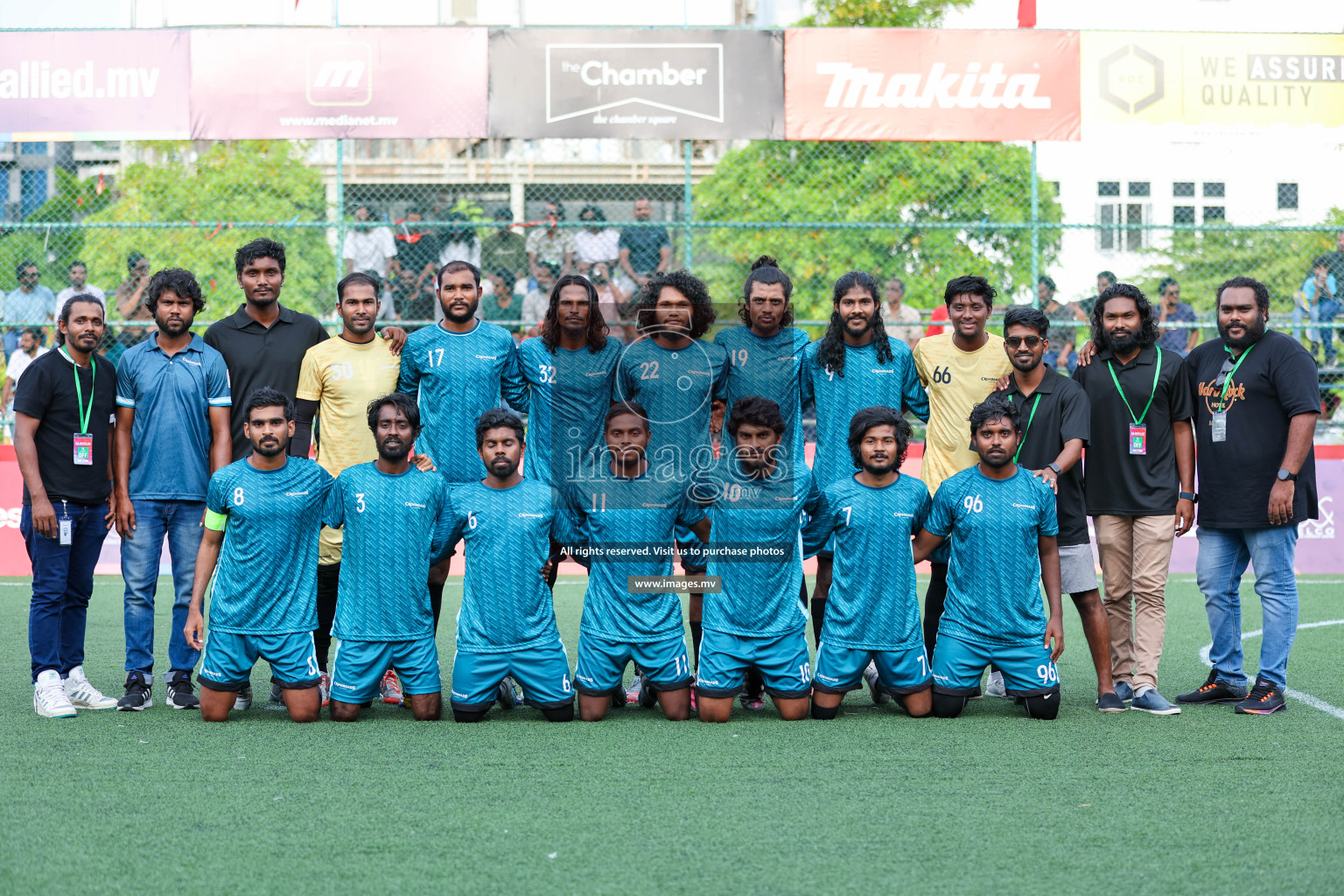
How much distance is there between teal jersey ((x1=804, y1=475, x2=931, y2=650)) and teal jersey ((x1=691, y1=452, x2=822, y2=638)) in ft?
0.62

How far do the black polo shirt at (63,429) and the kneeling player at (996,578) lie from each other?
3862 millimetres

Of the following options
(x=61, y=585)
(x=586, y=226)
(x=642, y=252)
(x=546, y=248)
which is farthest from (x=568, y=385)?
(x=546, y=248)

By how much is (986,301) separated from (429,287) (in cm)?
880

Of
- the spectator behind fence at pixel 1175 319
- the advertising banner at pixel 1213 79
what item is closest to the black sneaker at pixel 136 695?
the spectator behind fence at pixel 1175 319

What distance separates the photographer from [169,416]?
6000 mm

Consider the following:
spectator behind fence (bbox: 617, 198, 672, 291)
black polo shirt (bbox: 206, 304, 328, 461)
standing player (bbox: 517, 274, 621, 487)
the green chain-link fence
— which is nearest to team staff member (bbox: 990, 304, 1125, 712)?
standing player (bbox: 517, 274, 621, 487)

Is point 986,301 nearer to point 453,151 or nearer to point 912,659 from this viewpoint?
point 912,659

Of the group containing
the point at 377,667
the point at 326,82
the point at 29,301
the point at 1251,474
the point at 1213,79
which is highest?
the point at 1213,79

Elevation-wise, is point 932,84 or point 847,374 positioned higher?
point 932,84

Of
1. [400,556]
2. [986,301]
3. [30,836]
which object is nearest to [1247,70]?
[986,301]

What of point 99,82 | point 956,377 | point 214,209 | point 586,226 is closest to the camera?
point 956,377

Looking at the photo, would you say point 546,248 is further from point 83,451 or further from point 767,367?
point 83,451

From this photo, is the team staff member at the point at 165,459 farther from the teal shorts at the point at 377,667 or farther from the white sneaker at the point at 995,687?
the white sneaker at the point at 995,687

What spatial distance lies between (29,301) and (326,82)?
380cm
